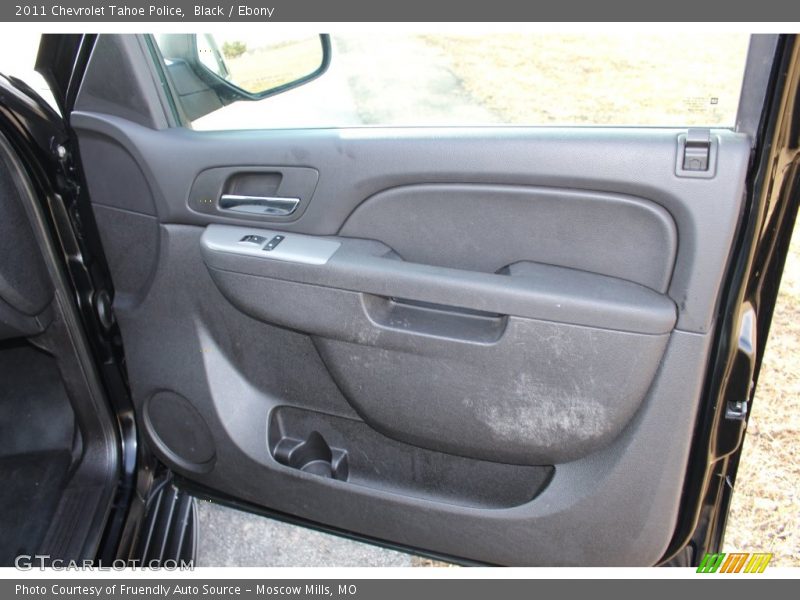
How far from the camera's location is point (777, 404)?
2264 millimetres

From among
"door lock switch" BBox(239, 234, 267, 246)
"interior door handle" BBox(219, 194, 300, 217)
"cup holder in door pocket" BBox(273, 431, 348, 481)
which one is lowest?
"cup holder in door pocket" BBox(273, 431, 348, 481)

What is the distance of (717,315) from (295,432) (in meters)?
0.90

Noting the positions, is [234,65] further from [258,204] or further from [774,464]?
[774,464]

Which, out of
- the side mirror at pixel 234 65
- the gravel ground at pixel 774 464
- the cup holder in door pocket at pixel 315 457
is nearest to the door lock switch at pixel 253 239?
the side mirror at pixel 234 65

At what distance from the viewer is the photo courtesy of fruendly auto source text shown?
1.14 meters

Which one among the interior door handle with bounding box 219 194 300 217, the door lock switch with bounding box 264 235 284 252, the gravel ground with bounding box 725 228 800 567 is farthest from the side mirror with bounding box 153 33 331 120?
the gravel ground with bounding box 725 228 800 567

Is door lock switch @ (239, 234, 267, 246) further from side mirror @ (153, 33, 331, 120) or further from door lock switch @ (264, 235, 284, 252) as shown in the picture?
side mirror @ (153, 33, 331, 120)

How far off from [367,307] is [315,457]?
41 centimetres

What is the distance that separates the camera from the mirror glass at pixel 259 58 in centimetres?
148

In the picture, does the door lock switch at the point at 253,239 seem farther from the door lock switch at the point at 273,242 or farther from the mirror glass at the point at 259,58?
the mirror glass at the point at 259,58

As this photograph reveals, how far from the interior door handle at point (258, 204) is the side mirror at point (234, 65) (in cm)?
23

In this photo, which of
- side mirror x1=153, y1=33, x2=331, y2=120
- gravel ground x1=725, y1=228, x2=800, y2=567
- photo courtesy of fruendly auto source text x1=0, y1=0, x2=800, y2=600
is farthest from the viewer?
gravel ground x1=725, y1=228, x2=800, y2=567

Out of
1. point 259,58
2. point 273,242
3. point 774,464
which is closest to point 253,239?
point 273,242

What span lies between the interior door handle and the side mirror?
9.1 inches
